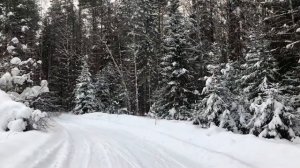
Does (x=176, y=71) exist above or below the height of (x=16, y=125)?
above

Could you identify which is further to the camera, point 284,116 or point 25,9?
point 25,9

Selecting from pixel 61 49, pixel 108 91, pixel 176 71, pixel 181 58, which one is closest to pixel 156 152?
pixel 176 71

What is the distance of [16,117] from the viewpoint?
12.4m

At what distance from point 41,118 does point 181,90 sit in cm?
1343

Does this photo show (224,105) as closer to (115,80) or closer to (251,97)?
(251,97)

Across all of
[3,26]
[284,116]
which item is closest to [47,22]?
[3,26]

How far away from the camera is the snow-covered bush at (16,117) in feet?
39.8

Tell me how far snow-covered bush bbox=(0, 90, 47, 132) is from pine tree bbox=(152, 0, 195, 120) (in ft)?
44.0

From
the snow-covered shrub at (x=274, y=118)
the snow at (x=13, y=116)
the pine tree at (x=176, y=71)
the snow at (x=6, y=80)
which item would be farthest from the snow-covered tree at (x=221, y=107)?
the pine tree at (x=176, y=71)

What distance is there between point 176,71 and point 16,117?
48.2 feet

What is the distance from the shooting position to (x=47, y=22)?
46.6m

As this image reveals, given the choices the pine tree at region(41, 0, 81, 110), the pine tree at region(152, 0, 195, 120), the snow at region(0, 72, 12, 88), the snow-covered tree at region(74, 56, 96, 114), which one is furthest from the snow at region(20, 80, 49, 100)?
the pine tree at region(41, 0, 81, 110)

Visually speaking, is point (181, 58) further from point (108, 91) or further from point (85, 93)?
point (85, 93)

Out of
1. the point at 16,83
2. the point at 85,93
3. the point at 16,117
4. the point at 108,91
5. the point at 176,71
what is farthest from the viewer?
the point at 108,91
